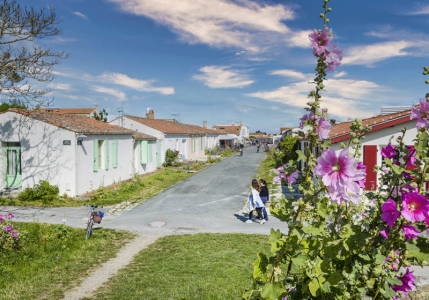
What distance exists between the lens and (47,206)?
1177 centimetres

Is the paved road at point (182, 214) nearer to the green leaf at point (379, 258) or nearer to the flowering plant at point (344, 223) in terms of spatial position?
the flowering plant at point (344, 223)

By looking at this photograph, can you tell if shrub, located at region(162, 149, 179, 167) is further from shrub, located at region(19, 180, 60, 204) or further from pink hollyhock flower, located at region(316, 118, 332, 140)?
pink hollyhock flower, located at region(316, 118, 332, 140)

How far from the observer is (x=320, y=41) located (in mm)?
1979

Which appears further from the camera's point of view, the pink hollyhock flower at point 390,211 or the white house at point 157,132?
the white house at point 157,132

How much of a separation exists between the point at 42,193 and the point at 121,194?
10.8 feet

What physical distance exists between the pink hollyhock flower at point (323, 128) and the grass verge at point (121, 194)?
11.8 metres

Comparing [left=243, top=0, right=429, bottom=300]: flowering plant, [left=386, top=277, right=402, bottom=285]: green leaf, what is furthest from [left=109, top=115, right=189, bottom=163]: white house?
[left=386, top=277, right=402, bottom=285]: green leaf

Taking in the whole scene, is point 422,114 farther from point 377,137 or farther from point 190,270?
point 377,137

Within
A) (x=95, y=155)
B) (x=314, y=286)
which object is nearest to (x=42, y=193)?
(x=95, y=155)

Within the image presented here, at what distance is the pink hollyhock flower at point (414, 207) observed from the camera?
5.10ft

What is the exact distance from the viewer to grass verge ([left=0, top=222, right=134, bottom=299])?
16.9 ft

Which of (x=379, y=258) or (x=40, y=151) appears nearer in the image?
(x=379, y=258)

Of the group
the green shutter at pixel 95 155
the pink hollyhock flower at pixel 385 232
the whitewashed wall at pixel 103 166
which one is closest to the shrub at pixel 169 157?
the whitewashed wall at pixel 103 166

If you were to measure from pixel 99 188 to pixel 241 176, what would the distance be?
994cm
